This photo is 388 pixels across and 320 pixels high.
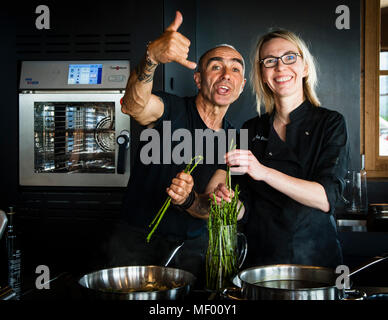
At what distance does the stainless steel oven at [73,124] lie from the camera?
2.79 metres

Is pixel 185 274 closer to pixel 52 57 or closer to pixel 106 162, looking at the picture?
pixel 106 162

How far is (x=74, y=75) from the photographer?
2830mm

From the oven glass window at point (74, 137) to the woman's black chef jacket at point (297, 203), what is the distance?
1.17 metres

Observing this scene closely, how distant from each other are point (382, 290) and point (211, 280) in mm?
498

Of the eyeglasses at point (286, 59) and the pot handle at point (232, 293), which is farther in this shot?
the eyeglasses at point (286, 59)

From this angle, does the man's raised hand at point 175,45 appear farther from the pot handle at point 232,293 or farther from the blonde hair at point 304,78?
the pot handle at point 232,293

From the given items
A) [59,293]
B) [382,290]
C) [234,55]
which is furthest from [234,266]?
[234,55]

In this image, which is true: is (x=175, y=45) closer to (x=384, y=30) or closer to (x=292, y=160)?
(x=292, y=160)

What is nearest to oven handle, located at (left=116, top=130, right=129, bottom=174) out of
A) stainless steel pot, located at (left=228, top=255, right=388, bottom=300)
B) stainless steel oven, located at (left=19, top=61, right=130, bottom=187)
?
stainless steel oven, located at (left=19, top=61, right=130, bottom=187)

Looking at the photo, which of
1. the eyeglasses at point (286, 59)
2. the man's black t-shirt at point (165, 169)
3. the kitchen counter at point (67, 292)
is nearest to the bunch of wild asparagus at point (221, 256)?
the kitchen counter at point (67, 292)

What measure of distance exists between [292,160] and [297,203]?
189 millimetres

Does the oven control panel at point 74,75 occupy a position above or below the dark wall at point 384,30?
below
